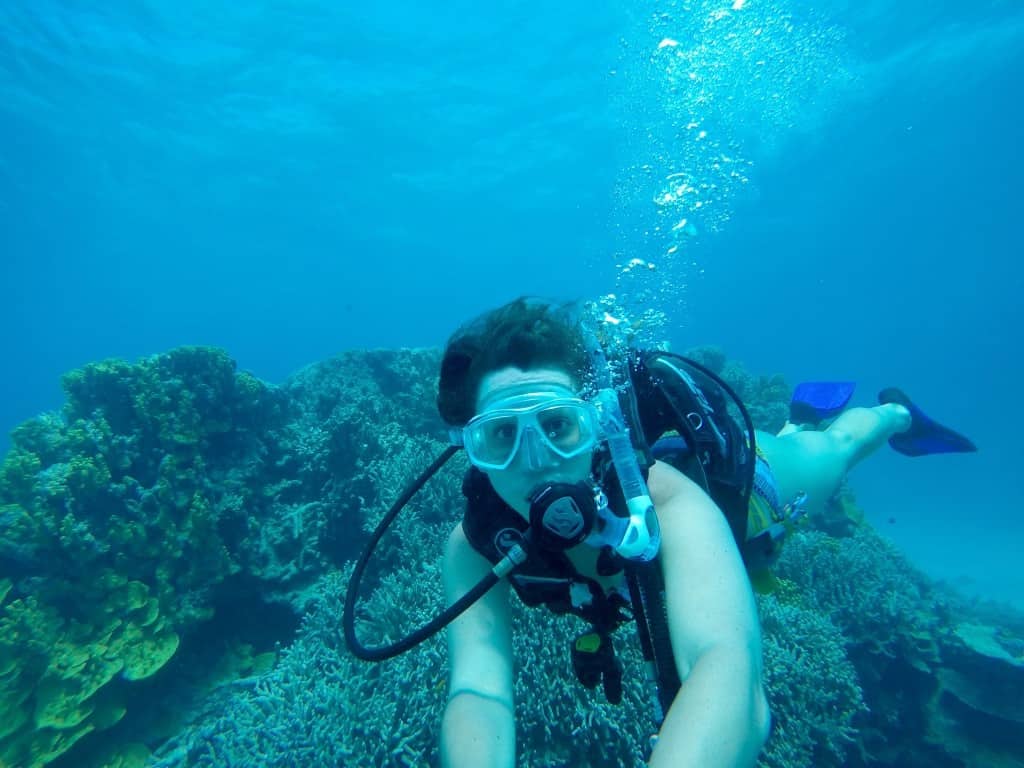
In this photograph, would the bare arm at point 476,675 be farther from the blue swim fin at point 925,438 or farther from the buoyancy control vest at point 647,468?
the blue swim fin at point 925,438

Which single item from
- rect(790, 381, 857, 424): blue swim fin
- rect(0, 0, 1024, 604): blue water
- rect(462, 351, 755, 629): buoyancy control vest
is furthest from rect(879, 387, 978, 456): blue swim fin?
rect(0, 0, 1024, 604): blue water

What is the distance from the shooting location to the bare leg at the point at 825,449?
4.50 m

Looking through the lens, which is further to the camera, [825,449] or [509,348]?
[825,449]

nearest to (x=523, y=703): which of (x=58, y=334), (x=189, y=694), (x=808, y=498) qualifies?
(x=808, y=498)

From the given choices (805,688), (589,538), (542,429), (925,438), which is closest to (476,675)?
(589,538)

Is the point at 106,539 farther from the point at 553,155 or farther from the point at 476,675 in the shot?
the point at 553,155

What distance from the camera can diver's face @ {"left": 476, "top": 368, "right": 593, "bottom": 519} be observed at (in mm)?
2223

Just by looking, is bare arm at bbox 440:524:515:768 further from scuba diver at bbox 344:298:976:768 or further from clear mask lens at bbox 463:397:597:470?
clear mask lens at bbox 463:397:597:470

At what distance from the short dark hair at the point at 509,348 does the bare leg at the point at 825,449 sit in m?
2.62

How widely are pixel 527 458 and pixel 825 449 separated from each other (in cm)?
400

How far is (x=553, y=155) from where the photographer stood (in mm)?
39281

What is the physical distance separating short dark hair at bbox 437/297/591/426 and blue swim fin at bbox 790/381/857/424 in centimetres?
443

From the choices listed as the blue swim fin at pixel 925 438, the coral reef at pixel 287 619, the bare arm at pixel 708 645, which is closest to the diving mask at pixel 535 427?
the bare arm at pixel 708 645

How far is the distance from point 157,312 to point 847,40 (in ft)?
401
